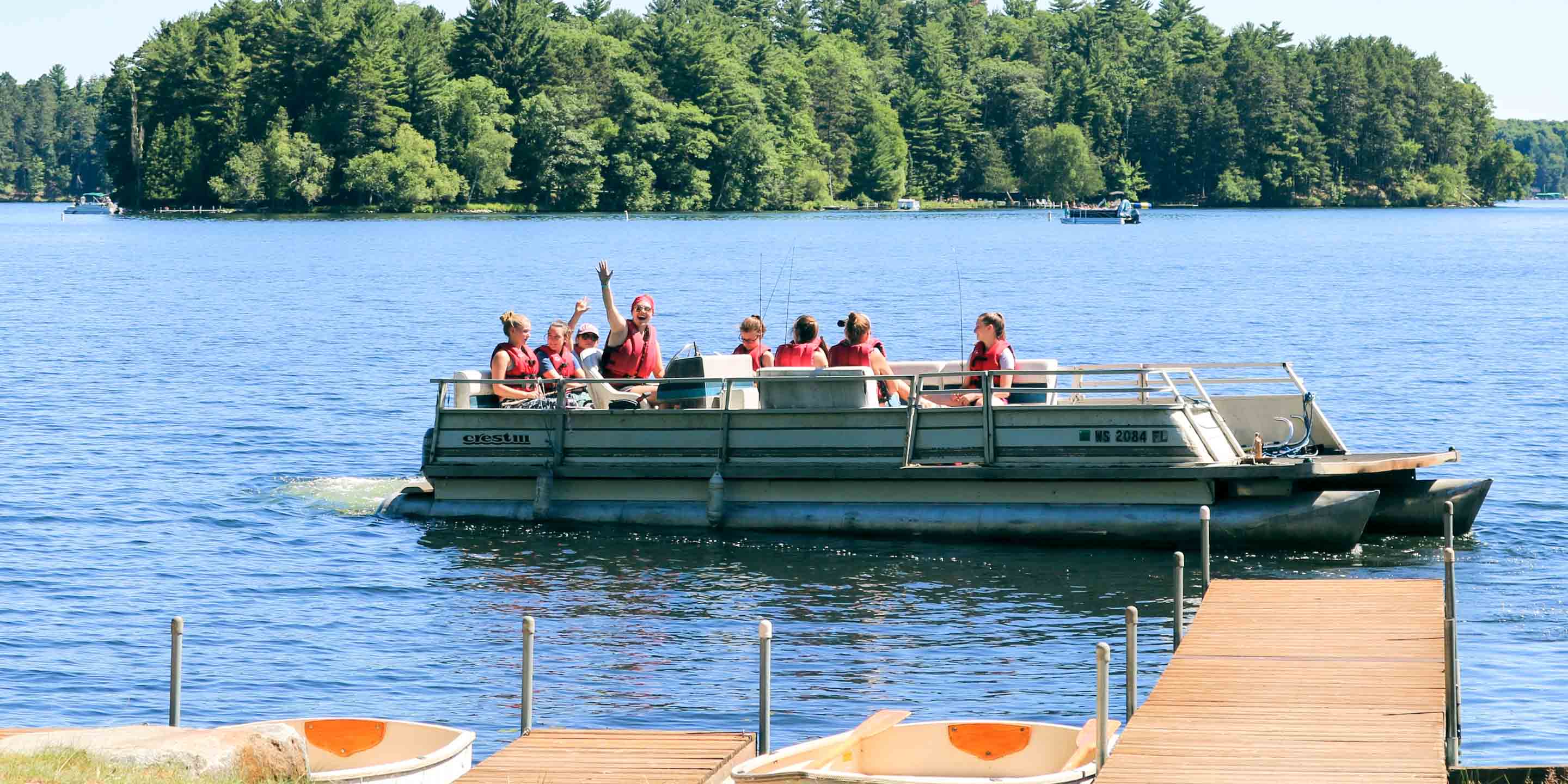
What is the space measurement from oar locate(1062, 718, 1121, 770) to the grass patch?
411 centimetres

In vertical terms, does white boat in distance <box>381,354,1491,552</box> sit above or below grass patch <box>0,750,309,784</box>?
above

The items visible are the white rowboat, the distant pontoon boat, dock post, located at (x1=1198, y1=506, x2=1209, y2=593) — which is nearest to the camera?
the white rowboat

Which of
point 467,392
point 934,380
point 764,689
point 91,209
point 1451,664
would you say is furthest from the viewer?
point 91,209

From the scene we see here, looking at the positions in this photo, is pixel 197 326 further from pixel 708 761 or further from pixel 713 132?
pixel 713 132

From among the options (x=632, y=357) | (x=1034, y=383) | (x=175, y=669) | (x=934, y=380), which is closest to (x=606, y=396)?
(x=632, y=357)

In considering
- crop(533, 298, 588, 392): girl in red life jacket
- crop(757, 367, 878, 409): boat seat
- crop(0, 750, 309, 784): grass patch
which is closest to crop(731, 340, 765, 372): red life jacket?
crop(757, 367, 878, 409): boat seat

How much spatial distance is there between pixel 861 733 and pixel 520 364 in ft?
34.5

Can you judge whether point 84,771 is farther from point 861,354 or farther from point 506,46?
point 506,46

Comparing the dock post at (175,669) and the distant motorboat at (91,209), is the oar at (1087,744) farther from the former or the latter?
the distant motorboat at (91,209)

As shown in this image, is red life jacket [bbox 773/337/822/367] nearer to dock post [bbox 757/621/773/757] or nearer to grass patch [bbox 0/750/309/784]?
dock post [bbox 757/621/773/757]

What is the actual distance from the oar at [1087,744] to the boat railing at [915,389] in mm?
6779

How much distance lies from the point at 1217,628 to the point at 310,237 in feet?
351

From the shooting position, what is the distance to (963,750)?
10.6 m

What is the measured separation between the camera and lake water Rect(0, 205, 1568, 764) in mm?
14281
